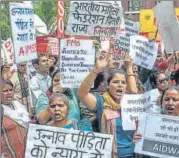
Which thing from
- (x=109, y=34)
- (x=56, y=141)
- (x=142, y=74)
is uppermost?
(x=109, y=34)

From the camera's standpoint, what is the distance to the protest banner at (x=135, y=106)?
609 centimetres

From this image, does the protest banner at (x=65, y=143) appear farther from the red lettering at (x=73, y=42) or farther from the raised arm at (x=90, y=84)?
the red lettering at (x=73, y=42)

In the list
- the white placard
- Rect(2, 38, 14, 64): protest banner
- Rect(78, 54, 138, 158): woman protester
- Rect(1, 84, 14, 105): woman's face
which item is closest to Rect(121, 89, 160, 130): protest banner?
Rect(78, 54, 138, 158): woman protester

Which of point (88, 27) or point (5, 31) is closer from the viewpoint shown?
point (88, 27)

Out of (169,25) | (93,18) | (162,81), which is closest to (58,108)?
(93,18)

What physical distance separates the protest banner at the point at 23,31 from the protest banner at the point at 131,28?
3.33 feet

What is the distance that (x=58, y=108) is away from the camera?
20.0ft

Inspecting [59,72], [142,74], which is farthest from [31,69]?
[142,74]

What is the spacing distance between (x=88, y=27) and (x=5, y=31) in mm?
1045

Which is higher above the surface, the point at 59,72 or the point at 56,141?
the point at 59,72

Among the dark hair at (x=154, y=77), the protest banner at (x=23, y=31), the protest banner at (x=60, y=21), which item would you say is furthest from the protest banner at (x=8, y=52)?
the dark hair at (x=154, y=77)

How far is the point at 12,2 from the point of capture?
20.3 feet

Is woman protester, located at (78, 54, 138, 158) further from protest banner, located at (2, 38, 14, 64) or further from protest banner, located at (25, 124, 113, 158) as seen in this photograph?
protest banner, located at (2, 38, 14, 64)

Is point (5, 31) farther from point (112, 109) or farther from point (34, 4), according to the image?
point (112, 109)
